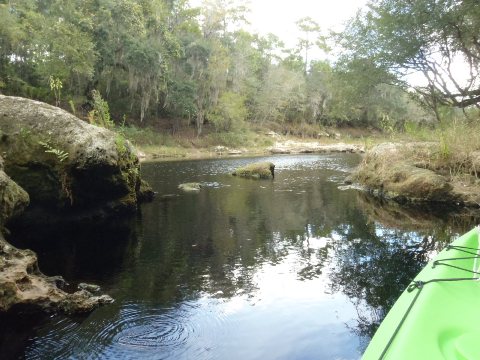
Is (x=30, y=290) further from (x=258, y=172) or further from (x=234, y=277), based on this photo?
→ (x=258, y=172)

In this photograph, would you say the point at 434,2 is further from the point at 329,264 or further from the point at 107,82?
the point at 107,82

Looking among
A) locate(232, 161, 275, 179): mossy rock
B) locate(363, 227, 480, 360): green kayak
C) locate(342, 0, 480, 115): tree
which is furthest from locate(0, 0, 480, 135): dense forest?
locate(363, 227, 480, 360): green kayak

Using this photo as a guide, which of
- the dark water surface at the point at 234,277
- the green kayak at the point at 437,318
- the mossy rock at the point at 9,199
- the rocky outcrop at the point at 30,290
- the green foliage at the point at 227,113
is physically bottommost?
the dark water surface at the point at 234,277

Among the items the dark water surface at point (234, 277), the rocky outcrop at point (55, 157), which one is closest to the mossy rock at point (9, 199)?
the dark water surface at point (234, 277)

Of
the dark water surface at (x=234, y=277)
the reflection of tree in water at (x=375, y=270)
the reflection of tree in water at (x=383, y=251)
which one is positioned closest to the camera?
the dark water surface at (x=234, y=277)

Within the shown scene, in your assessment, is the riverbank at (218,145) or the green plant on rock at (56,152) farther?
the riverbank at (218,145)

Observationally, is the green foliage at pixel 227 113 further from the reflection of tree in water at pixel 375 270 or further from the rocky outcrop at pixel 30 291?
the rocky outcrop at pixel 30 291

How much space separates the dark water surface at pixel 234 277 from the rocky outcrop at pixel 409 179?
4.02 ft

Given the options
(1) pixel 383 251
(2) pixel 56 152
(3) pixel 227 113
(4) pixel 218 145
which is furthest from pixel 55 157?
(3) pixel 227 113

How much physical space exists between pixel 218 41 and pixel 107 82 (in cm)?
1153

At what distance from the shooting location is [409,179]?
12.1 metres

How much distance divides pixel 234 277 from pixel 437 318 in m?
3.36

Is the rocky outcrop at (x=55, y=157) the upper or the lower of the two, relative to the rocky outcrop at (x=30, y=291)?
upper

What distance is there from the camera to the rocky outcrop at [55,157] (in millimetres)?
8195
